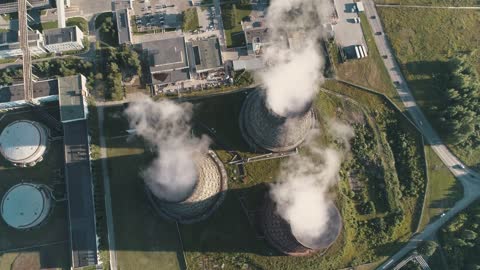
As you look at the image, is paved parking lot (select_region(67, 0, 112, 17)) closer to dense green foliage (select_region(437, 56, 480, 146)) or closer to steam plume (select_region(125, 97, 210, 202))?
steam plume (select_region(125, 97, 210, 202))

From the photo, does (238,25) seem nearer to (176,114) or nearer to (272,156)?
(176,114)

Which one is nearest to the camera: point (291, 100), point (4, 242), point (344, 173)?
point (291, 100)

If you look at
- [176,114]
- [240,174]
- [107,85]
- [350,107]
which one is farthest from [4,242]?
[350,107]

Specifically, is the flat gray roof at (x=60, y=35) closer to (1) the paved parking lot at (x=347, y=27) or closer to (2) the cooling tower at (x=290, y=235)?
(2) the cooling tower at (x=290, y=235)

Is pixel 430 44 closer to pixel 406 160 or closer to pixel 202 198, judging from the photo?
pixel 406 160

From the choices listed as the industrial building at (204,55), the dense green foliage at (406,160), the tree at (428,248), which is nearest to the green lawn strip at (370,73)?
the dense green foliage at (406,160)

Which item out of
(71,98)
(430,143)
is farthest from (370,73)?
(71,98)
